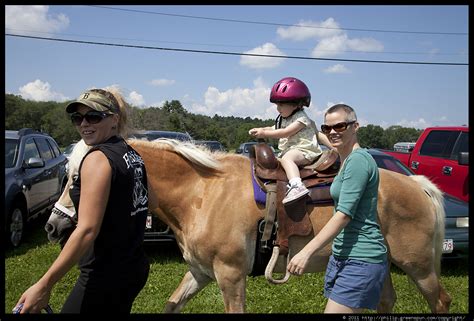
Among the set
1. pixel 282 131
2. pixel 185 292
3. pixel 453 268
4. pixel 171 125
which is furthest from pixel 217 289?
pixel 171 125

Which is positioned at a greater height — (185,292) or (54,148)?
(54,148)

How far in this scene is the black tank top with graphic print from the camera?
196cm

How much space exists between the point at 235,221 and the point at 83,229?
1.53 m

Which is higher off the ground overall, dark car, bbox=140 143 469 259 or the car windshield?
the car windshield

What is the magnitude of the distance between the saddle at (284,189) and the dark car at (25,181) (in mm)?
4817

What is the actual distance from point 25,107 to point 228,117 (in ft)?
136

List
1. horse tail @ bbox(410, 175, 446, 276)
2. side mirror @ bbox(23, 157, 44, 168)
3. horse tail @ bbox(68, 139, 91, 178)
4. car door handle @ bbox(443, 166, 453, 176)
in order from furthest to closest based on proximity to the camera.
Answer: car door handle @ bbox(443, 166, 453, 176) < side mirror @ bbox(23, 157, 44, 168) < horse tail @ bbox(410, 175, 446, 276) < horse tail @ bbox(68, 139, 91, 178)

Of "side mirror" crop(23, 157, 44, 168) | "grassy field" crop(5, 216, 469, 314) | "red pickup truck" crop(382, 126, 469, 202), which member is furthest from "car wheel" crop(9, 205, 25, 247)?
"red pickup truck" crop(382, 126, 469, 202)

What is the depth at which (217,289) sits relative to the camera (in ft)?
15.8

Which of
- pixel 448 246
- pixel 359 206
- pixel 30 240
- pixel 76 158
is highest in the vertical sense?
pixel 76 158

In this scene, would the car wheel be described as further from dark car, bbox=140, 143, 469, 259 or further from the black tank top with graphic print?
the black tank top with graphic print

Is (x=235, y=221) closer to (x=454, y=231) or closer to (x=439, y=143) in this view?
(x=454, y=231)

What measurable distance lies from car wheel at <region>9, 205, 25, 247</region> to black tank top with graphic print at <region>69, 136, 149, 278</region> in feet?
16.9
